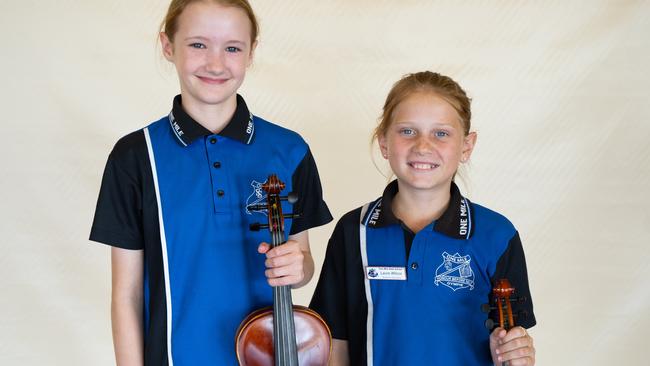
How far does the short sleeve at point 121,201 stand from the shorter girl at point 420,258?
452mm

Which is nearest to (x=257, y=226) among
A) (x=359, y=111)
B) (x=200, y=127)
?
(x=200, y=127)

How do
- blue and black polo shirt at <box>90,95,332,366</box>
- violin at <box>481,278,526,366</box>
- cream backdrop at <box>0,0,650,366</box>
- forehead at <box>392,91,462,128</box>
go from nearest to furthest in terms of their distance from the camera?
violin at <box>481,278,526,366</box>, blue and black polo shirt at <box>90,95,332,366</box>, forehead at <box>392,91,462,128</box>, cream backdrop at <box>0,0,650,366</box>

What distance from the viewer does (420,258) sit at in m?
1.93

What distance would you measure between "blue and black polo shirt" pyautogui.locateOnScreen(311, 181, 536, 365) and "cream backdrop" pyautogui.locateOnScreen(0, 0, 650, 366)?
38.2 inches

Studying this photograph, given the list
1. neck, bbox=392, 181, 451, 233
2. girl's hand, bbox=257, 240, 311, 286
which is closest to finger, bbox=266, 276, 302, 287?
girl's hand, bbox=257, 240, 311, 286

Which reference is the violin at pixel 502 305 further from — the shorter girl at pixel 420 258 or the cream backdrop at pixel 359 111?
the cream backdrop at pixel 359 111

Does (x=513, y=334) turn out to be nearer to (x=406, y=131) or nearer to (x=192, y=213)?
(x=406, y=131)

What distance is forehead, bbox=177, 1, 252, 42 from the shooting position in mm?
1903

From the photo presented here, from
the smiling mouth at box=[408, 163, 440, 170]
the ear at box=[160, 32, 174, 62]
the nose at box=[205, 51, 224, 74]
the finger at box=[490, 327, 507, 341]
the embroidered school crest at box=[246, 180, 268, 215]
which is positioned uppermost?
the ear at box=[160, 32, 174, 62]

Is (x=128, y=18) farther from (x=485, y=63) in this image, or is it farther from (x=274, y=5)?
(x=485, y=63)

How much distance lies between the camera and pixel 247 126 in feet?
6.42

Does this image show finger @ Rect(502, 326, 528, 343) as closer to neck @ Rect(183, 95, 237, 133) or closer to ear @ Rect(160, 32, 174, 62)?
neck @ Rect(183, 95, 237, 133)

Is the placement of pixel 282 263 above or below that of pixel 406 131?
below

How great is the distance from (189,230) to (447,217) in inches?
21.6
